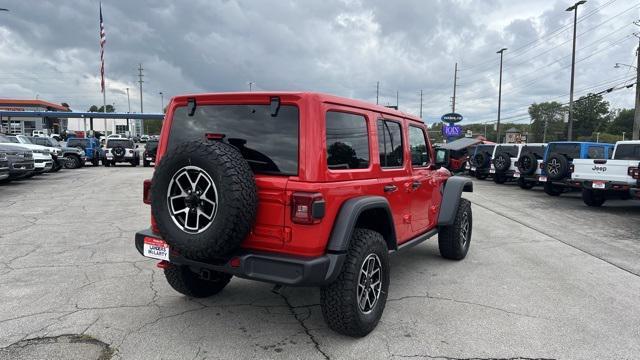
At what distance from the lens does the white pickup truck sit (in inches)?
422

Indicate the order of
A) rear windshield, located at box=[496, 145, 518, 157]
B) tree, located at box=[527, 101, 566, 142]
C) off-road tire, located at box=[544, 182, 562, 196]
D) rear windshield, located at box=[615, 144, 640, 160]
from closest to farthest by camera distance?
rear windshield, located at box=[615, 144, 640, 160]
off-road tire, located at box=[544, 182, 562, 196]
rear windshield, located at box=[496, 145, 518, 157]
tree, located at box=[527, 101, 566, 142]

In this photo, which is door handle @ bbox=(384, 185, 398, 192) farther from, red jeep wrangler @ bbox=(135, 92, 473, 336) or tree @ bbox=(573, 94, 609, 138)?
tree @ bbox=(573, 94, 609, 138)

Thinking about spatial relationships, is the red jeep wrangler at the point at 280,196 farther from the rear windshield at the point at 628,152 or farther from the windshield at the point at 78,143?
the windshield at the point at 78,143

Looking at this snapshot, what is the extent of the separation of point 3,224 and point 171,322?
611 centimetres

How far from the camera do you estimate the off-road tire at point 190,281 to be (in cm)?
418

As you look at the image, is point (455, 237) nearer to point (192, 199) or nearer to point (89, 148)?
point (192, 199)

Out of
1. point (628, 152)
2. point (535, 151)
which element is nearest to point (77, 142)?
point (535, 151)

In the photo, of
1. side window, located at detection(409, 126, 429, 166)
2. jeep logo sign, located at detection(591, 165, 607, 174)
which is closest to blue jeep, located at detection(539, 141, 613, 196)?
jeep logo sign, located at detection(591, 165, 607, 174)

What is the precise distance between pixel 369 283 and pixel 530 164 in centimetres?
1468

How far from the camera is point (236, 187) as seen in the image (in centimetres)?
303

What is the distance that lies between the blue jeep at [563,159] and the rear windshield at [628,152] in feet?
4.21

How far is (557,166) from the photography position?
14016 millimetres

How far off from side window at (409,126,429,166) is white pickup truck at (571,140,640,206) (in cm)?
763

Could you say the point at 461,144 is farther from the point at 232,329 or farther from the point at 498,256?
the point at 232,329
